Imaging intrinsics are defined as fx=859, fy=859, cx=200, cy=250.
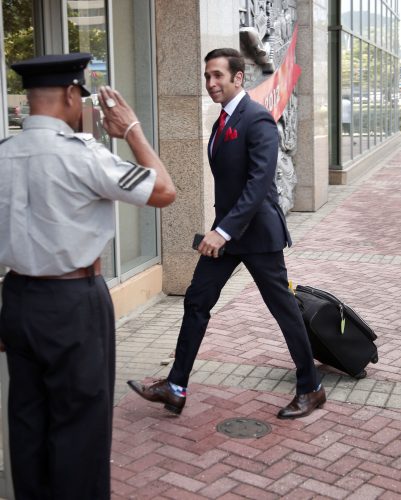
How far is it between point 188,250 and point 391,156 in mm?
15792

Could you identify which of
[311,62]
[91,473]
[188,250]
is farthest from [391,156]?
[91,473]

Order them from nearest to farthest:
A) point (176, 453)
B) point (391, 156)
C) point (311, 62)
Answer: point (176, 453)
point (311, 62)
point (391, 156)

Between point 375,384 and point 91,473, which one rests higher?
point 91,473

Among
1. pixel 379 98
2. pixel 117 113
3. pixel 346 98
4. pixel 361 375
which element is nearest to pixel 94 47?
pixel 361 375

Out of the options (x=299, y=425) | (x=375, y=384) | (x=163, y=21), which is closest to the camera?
(x=299, y=425)

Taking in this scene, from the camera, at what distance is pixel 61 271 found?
2.78 meters

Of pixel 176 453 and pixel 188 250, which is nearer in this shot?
Answer: pixel 176 453

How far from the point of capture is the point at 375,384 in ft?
16.9

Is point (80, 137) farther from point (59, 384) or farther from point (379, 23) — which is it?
point (379, 23)

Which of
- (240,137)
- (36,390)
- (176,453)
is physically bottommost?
(176,453)

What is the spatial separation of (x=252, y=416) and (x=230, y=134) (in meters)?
1.53

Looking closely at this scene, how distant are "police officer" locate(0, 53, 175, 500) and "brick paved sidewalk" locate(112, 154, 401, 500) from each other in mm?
935

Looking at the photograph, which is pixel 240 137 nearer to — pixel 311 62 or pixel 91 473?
pixel 91 473

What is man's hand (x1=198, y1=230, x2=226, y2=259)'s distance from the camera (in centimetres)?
424
